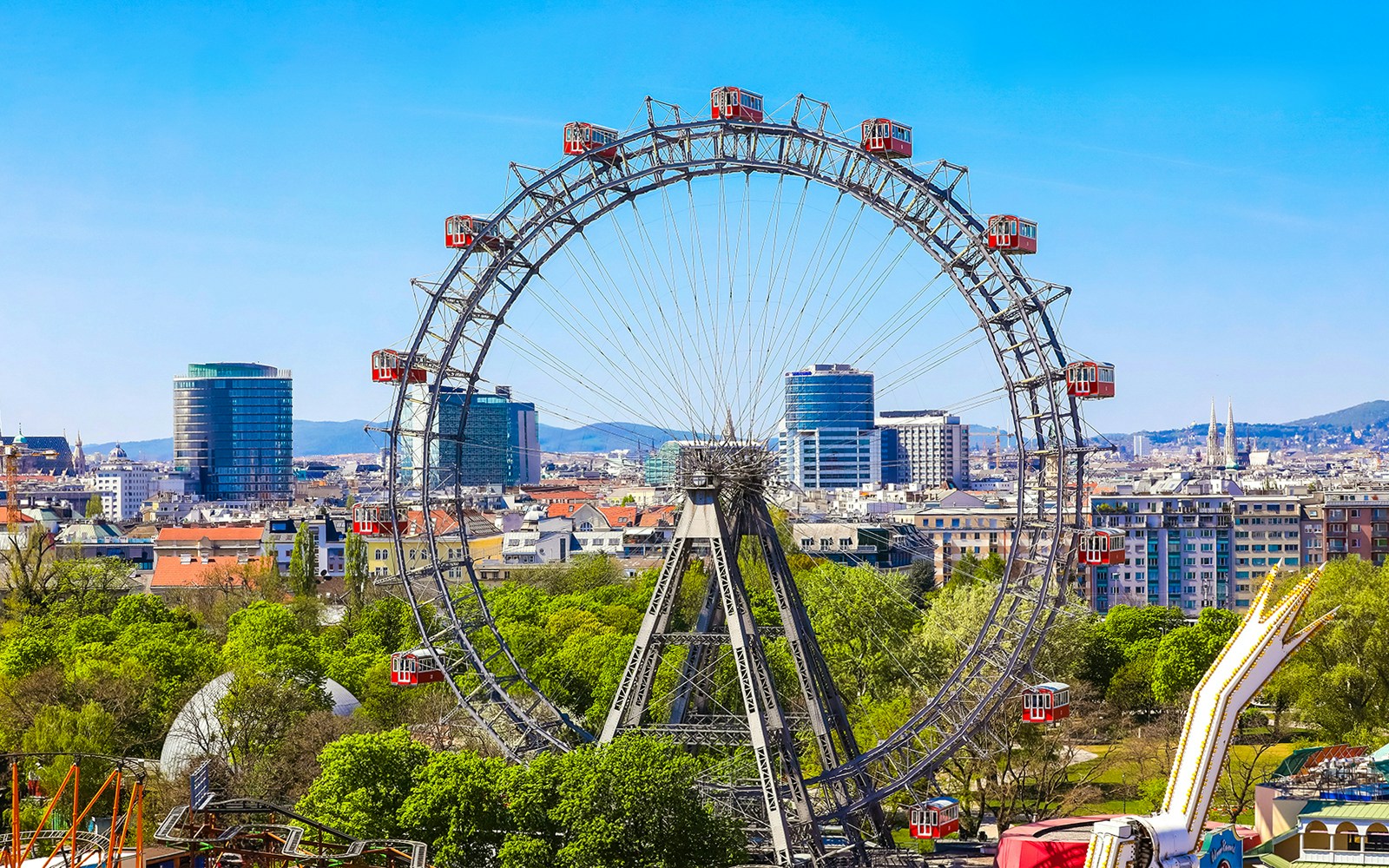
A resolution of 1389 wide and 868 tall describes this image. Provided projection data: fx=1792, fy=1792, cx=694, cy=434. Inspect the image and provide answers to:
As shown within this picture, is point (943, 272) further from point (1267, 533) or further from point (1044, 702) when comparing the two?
point (1267, 533)

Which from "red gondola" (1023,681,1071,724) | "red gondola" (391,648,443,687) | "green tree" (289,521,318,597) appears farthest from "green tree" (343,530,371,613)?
"red gondola" (1023,681,1071,724)

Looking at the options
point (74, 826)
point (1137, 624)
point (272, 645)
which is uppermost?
point (74, 826)

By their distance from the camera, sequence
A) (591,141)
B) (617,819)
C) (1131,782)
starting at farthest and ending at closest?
(1131,782) → (591,141) → (617,819)

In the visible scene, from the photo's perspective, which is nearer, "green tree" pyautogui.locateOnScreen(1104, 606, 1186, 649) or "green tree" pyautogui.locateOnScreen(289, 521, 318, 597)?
"green tree" pyautogui.locateOnScreen(1104, 606, 1186, 649)

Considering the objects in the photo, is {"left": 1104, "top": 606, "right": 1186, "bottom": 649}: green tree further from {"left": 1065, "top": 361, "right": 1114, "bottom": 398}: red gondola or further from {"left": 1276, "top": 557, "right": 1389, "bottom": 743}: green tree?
{"left": 1065, "top": 361, "right": 1114, "bottom": 398}: red gondola

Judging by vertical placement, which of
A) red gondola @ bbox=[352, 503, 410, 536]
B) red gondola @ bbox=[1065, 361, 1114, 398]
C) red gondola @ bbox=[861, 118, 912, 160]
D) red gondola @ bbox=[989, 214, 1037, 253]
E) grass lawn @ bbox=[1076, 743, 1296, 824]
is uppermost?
red gondola @ bbox=[861, 118, 912, 160]

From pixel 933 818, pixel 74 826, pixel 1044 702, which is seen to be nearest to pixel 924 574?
Answer: pixel 1044 702

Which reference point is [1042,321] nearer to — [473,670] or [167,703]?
[473,670]
